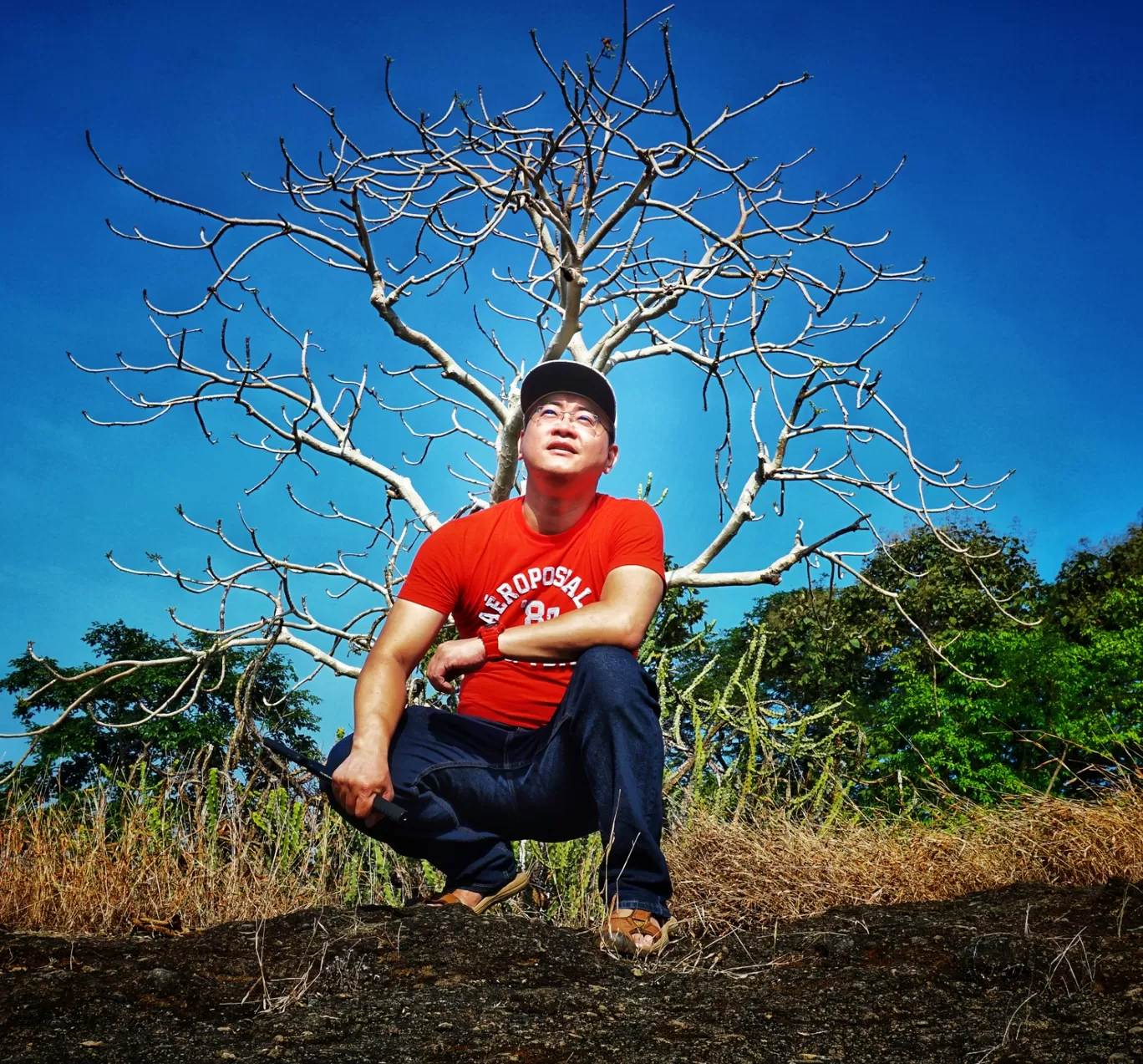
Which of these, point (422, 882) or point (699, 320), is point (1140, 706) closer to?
point (699, 320)

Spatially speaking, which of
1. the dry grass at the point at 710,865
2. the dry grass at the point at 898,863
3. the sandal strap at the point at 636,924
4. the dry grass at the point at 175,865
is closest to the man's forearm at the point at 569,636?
the sandal strap at the point at 636,924

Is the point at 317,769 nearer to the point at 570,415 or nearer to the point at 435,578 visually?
the point at 435,578

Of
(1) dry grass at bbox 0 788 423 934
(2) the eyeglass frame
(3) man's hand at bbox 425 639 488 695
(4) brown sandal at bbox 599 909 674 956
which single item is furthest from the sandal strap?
(1) dry grass at bbox 0 788 423 934

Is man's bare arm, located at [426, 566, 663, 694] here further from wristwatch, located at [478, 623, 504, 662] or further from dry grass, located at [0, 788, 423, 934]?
dry grass, located at [0, 788, 423, 934]

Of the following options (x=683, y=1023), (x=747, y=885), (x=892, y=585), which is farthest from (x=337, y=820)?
(x=892, y=585)

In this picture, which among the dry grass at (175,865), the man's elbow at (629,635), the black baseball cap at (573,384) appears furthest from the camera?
the dry grass at (175,865)

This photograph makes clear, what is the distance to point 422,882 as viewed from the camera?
5504 mm

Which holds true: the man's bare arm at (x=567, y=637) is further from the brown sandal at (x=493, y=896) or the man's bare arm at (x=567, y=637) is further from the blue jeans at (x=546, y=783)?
the brown sandal at (x=493, y=896)

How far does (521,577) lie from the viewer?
3.38 metres

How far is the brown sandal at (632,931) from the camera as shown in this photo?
2709 millimetres

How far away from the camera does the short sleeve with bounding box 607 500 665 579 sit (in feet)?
10.5

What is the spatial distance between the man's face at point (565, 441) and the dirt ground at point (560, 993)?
1426 mm

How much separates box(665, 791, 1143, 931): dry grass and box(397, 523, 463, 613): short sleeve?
4.89ft

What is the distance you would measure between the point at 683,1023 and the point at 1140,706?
499 inches
